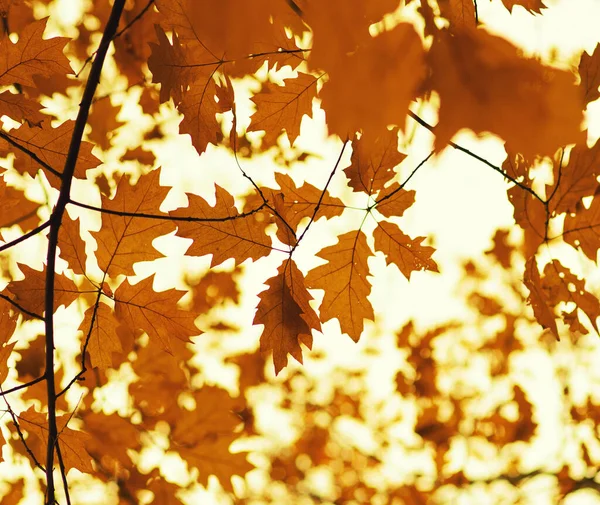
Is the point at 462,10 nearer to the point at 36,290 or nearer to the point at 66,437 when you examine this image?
the point at 36,290

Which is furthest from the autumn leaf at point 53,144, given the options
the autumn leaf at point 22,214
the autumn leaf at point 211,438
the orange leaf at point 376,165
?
the autumn leaf at point 211,438

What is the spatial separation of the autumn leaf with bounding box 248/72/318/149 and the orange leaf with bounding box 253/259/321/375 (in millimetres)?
393

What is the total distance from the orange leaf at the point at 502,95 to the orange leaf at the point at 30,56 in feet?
3.38

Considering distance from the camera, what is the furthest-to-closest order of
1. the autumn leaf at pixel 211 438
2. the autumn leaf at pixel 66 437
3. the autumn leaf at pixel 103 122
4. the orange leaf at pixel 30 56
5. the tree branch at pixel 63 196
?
the autumn leaf at pixel 103 122, the autumn leaf at pixel 211 438, the autumn leaf at pixel 66 437, the orange leaf at pixel 30 56, the tree branch at pixel 63 196

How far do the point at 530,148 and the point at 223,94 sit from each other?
1.01 metres

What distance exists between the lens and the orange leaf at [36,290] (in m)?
1.26

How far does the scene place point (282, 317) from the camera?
1.25 m

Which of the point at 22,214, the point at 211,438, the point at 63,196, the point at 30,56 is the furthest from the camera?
the point at 211,438

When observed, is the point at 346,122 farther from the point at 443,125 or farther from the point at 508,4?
the point at 508,4

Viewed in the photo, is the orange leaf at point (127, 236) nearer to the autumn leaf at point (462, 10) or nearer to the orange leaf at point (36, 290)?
the orange leaf at point (36, 290)

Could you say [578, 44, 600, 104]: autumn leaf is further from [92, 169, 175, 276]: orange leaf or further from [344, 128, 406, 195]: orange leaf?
[92, 169, 175, 276]: orange leaf

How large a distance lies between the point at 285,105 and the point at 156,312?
2.15 feet

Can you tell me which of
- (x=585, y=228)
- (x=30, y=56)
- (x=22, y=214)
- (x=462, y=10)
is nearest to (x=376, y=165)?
(x=462, y=10)

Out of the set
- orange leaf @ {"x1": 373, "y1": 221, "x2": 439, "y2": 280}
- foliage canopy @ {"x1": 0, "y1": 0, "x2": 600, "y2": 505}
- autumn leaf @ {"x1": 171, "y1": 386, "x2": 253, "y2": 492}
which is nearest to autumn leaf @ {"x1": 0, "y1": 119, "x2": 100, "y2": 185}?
foliage canopy @ {"x1": 0, "y1": 0, "x2": 600, "y2": 505}
